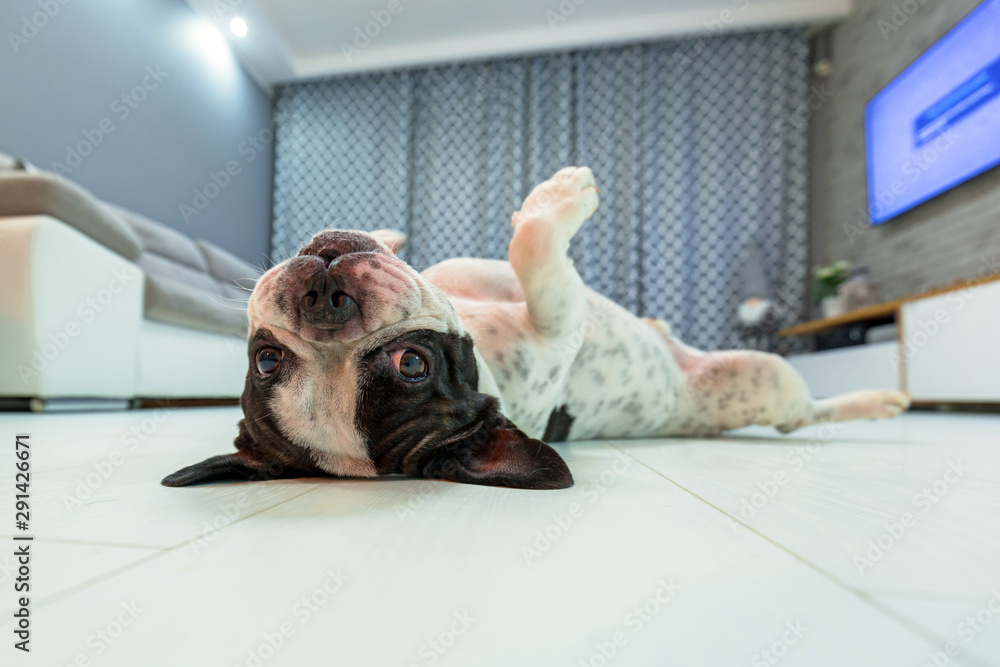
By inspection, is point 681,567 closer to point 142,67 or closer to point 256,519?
point 256,519

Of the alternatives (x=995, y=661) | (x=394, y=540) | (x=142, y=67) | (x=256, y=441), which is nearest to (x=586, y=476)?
(x=394, y=540)

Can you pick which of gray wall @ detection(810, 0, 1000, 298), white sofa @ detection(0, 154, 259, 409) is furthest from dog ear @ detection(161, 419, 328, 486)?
gray wall @ detection(810, 0, 1000, 298)

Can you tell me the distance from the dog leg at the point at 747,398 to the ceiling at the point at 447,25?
542 cm

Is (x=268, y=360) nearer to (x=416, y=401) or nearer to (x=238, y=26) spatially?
(x=416, y=401)

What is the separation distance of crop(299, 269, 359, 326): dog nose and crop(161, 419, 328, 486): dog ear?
28cm

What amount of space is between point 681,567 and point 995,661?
243 millimetres

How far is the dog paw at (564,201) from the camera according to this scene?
54.8 inches

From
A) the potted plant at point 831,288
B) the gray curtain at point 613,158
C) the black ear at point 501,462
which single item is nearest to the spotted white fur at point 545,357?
the black ear at point 501,462

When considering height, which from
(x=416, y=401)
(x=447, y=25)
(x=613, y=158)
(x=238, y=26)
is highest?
(x=447, y=25)

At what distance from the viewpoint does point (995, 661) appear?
37cm

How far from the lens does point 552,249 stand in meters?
1.37

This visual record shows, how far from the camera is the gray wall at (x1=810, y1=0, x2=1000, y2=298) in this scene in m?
4.13

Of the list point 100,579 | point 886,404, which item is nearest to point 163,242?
point 100,579

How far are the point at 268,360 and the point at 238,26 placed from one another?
636 cm
